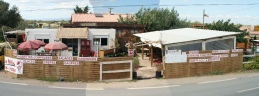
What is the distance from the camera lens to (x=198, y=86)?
15.2m

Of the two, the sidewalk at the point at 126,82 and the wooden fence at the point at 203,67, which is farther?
the wooden fence at the point at 203,67

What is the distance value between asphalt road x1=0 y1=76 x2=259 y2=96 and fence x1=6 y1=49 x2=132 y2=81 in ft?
5.62

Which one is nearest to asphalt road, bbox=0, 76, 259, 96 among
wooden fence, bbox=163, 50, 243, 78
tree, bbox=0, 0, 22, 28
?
wooden fence, bbox=163, 50, 243, 78

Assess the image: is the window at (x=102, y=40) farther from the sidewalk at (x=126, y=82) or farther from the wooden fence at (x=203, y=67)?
the wooden fence at (x=203, y=67)

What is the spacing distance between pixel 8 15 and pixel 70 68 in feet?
150

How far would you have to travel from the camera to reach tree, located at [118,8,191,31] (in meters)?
36.5

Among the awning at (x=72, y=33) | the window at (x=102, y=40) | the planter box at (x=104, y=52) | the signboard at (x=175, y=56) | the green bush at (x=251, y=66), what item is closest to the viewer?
the signboard at (x=175, y=56)

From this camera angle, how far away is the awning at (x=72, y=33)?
2665 centimetres

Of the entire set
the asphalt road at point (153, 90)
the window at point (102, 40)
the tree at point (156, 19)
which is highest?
the tree at point (156, 19)

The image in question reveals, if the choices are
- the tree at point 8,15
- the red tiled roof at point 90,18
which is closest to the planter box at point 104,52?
the red tiled roof at point 90,18

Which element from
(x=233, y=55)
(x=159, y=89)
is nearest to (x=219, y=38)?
(x=233, y=55)

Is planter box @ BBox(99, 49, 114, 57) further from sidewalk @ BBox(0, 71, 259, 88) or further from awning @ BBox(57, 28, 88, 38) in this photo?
sidewalk @ BBox(0, 71, 259, 88)

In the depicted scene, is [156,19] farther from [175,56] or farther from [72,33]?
[175,56]

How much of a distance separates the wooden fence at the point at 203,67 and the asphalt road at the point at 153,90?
210 centimetres
